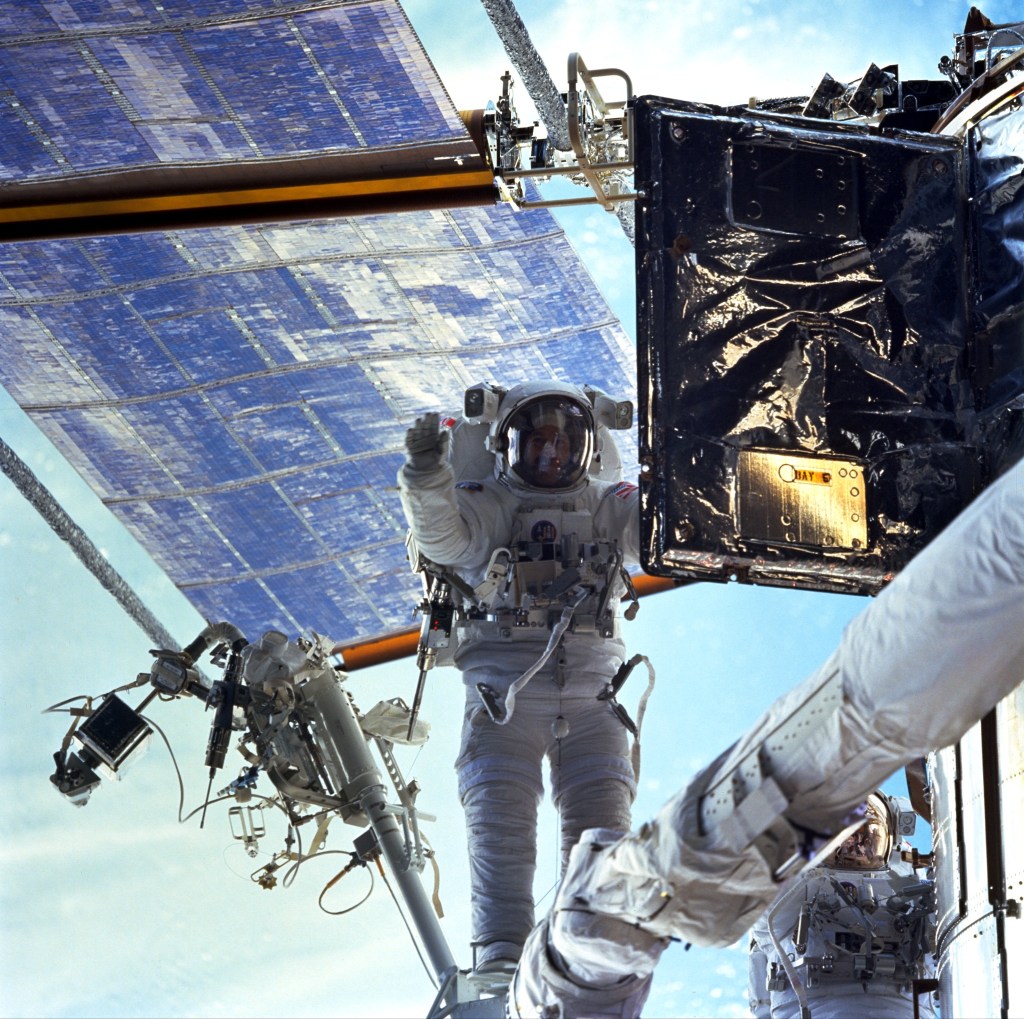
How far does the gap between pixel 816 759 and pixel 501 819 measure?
2.15 meters

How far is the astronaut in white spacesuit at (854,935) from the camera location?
534cm

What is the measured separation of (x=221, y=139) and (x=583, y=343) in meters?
1.82

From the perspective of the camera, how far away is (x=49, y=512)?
7402 millimetres

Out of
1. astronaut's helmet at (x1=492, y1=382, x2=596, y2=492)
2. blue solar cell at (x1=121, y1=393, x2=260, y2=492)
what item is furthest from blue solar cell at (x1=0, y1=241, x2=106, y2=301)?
A: astronaut's helmet at (x1=492, y1=382, x2=596, y2=492)

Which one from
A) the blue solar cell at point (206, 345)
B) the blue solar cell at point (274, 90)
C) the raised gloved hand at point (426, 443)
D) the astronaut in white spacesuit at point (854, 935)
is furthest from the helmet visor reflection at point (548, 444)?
the blue solar cell at point (206, 345)

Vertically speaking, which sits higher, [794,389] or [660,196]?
[660,196]

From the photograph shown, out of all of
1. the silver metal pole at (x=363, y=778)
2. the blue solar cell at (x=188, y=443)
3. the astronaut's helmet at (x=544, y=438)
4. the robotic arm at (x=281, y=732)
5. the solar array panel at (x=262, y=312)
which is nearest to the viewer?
the astronaut's helmet at (x=544, y=438)

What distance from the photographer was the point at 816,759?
228cm

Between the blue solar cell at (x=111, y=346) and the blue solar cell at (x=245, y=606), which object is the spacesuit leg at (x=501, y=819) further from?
the blue solar cell at (x=245, y=606)

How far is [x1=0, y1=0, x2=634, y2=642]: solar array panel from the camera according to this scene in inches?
217

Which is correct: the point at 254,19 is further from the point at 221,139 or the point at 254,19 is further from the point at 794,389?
the point at 794,389

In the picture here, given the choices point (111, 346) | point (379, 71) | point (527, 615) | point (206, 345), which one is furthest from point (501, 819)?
point (111, 346)

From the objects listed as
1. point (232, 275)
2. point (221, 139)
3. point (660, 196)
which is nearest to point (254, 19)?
point (221, 139)

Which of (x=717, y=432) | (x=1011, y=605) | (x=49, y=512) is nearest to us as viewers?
(x=1011, y=605)
